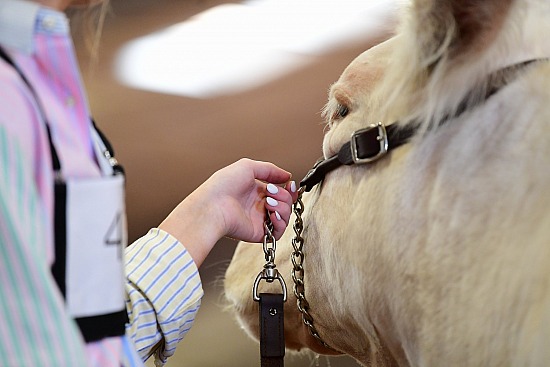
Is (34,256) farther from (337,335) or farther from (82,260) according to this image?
(337,335)

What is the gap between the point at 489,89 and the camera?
0.55 m

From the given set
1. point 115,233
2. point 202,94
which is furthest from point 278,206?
point 202,94

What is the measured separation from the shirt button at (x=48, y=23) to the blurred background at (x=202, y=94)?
1.24 meters

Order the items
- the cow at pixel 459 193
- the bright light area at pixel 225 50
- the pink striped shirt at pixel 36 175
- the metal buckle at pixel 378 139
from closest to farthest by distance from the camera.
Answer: the pink striped shirt at pixel 36 175
the cow at pixel 459 193
the metal buckle at pixel 378 139
the bright light area at pixel 225 50

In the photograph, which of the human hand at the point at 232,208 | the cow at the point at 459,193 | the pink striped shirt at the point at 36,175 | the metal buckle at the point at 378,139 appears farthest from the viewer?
the human hand at the point at 232,208

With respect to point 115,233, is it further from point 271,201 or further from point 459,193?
point 271,201

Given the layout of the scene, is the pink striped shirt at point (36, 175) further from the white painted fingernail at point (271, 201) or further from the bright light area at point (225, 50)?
the bright light area at point (225, 50)

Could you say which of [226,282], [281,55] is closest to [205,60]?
[281,55]

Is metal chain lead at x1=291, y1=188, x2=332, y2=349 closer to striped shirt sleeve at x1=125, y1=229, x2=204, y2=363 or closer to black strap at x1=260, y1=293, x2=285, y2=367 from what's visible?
black strap at x1=260, y1=293, x2=285, y2=367

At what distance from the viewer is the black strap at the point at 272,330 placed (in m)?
0.77

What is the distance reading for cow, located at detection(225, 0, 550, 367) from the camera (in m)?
0.50

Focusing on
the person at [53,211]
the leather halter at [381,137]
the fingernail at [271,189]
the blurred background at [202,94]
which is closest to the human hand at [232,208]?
the fingernail at [271,189]

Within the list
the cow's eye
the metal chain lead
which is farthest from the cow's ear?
the metal chain lead

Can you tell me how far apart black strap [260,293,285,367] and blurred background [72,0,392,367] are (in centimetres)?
89
